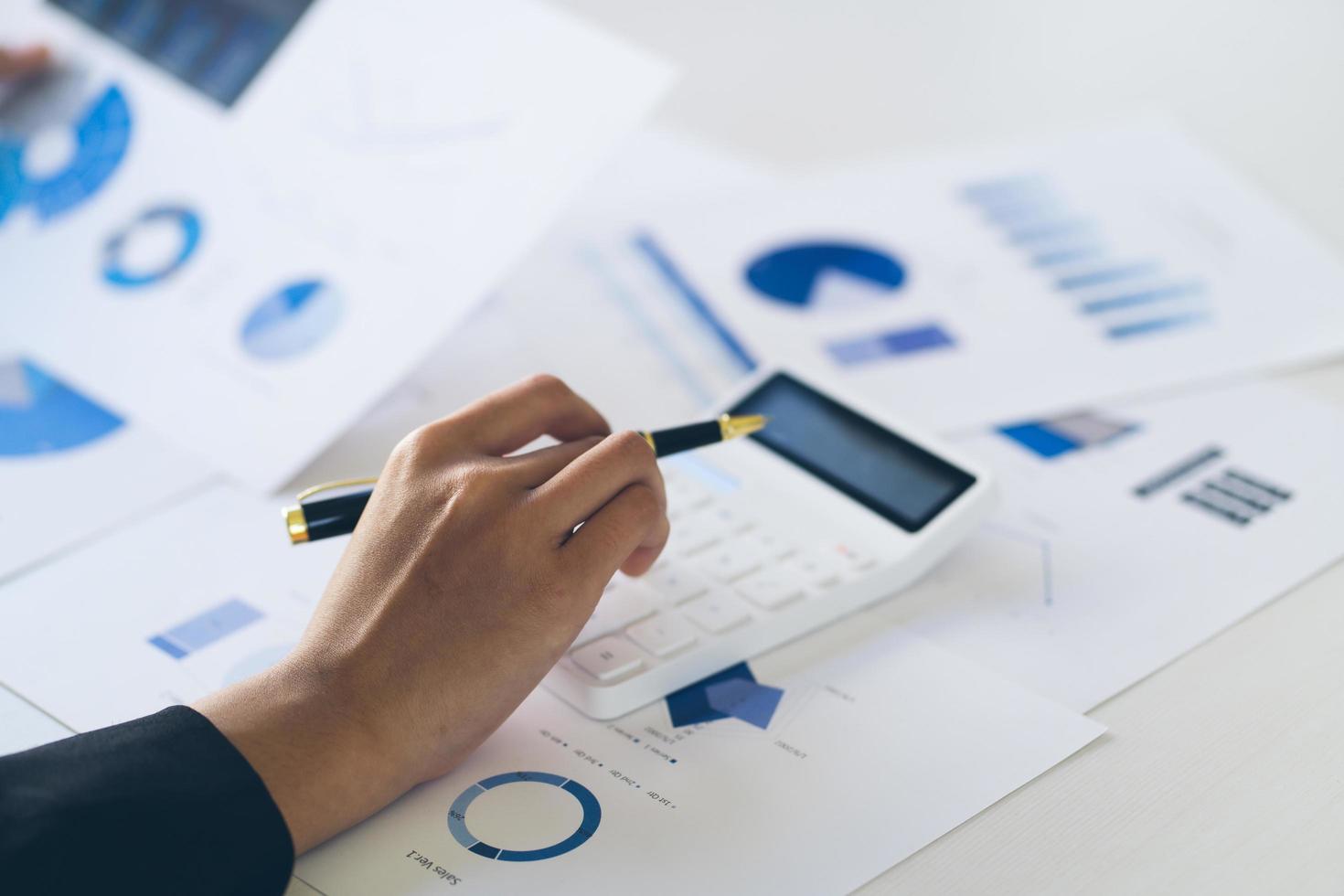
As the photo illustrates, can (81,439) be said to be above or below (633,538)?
below

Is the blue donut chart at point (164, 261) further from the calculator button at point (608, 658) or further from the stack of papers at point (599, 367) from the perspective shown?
the calculator button at point (608, 658)

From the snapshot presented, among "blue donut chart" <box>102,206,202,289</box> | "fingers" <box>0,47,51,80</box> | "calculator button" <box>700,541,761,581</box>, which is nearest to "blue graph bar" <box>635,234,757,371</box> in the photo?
"calculator button" <box>700,541,761,581</box>

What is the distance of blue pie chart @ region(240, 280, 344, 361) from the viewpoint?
786 mm

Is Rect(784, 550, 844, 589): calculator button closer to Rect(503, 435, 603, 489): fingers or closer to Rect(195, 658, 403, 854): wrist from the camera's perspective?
Rect(503, 435, 603, 489): fingers

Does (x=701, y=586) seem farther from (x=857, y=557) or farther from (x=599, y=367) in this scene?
(x=599, y=367)

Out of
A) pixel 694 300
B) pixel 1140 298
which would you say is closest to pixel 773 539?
pixel 694 300

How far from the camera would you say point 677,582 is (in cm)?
63

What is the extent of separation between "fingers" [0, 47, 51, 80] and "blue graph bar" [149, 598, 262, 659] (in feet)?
1.79

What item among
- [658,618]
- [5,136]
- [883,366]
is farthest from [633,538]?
[5,136]

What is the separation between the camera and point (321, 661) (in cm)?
52

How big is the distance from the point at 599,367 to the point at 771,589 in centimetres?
28

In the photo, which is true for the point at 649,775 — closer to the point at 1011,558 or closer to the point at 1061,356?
the point at 1011,558

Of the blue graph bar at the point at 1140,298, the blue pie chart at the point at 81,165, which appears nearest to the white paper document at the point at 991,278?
the blue graph bar at the point at 1140,298

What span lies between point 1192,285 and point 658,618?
0.55m
